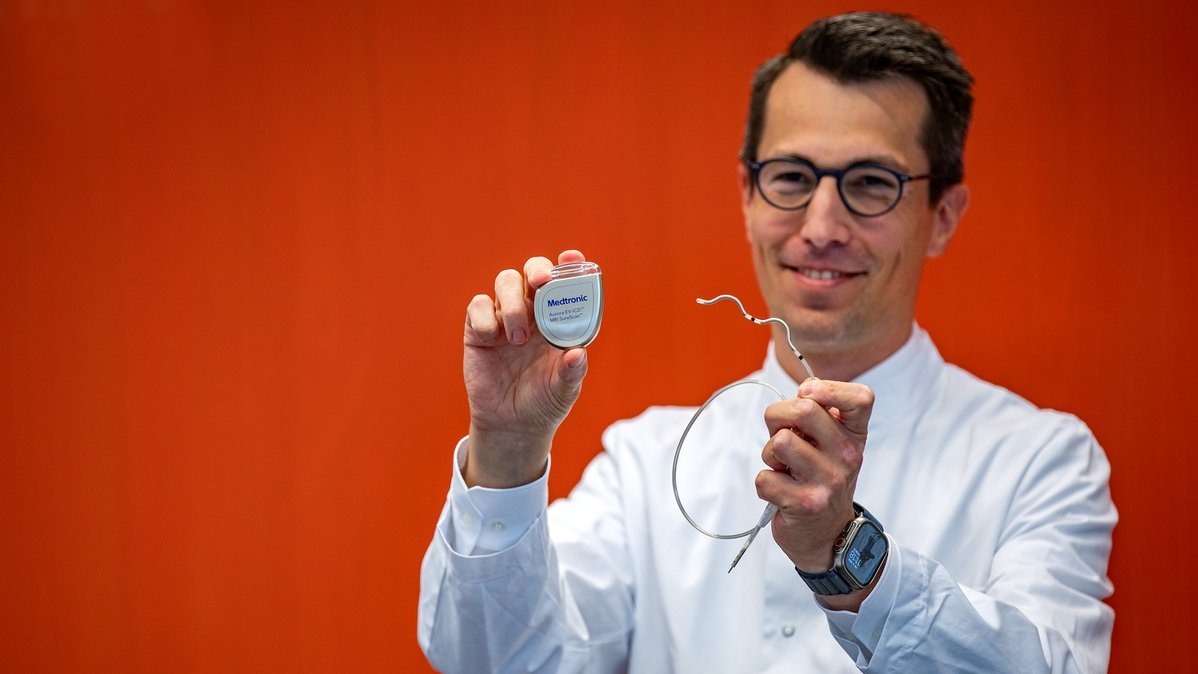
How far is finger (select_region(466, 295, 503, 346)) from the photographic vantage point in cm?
142

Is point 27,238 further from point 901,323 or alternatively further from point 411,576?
point 901,323

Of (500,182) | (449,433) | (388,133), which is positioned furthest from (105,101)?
(449,433)

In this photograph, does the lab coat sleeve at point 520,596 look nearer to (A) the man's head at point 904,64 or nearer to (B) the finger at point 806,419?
(B) the finger at point 806,419

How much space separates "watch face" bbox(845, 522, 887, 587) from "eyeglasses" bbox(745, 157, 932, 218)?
2.01 feet

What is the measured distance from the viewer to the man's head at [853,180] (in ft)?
5.75

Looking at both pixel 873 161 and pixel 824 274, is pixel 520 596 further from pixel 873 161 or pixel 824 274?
pixel 873 161

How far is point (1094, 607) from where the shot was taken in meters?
1.54

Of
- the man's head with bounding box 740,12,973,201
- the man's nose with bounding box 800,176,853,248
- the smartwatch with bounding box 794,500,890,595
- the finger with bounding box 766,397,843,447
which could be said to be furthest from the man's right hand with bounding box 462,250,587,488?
the man's head with bounding box 740,12,973,201

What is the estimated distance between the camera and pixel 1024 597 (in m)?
1.48

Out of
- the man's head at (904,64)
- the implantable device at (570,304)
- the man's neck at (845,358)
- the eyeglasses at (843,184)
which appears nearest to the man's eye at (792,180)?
the eyeglasses at (843,184)

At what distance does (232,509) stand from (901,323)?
1434 millimetres

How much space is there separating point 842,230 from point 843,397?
55cm

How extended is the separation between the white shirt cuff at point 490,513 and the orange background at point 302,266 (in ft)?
2.66

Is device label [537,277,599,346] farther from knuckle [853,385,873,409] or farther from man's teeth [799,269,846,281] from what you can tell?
man's teeth [799,269,846,281]
